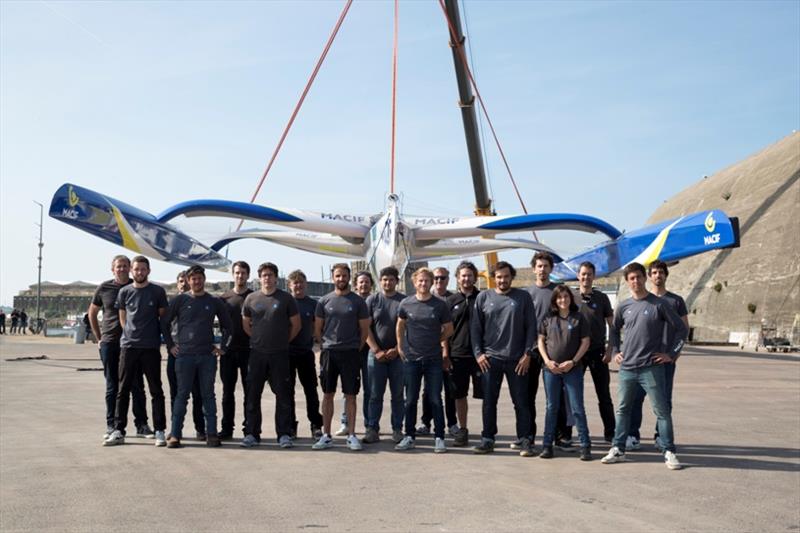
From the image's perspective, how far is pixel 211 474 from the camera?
582 centimetres

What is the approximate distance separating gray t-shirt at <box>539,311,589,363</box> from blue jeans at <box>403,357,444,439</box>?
113 centimetres

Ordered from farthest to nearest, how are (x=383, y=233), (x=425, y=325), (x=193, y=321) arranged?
(x=383, y=233)
(x=193, y=321)
(x=425, y=325)

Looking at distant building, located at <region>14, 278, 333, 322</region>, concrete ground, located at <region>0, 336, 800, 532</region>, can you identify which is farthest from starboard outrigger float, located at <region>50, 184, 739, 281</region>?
distant building, located at <region>14, 278, 333, 322</region>

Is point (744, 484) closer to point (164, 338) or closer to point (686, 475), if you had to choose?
point (686, 475)

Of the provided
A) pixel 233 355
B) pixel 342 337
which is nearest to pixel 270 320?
pixel 342 337

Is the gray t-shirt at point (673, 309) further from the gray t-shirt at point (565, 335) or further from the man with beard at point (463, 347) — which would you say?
the man with beard at point (463, 347)

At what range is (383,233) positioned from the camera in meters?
21.6

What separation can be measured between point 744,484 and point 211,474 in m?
4.19

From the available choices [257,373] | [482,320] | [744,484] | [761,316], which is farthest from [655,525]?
[761,316]

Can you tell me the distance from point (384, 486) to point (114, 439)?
3.11m

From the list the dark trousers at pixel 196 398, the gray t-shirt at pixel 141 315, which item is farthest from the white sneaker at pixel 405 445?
the gray t-shirt at pixel 141 315

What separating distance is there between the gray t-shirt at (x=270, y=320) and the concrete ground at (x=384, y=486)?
1.01 meters

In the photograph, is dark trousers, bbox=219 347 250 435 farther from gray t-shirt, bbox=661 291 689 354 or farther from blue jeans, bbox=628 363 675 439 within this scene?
gray t-shirt, bbox=661 291 689 354

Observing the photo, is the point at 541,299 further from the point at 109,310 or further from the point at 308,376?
the point at 109,310
